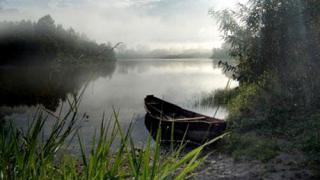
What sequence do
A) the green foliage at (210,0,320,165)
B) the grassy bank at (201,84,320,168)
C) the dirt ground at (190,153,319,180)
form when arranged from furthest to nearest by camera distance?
the green foliage at (210,0,320,165)
the grassy bank at (201,84,320,168)
the dirt ground at (190,153,319,180)

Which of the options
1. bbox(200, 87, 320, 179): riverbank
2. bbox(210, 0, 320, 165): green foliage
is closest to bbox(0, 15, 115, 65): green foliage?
bbox(210, 0, 320, 165): green foliage

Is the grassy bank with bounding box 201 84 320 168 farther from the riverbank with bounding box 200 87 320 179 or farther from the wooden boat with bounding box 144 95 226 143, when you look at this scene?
the wooden boat with bounding box 144 95 226 143

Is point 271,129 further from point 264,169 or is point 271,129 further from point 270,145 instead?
point 264,169

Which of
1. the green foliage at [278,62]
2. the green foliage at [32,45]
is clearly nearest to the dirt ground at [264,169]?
the green foliage at [278,62]

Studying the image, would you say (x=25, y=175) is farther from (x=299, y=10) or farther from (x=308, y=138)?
(x=299, y=10)

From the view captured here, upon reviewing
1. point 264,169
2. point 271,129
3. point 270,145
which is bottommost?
point 264,169

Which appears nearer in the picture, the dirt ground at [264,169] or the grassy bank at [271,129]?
the dirt ground at [264,169]

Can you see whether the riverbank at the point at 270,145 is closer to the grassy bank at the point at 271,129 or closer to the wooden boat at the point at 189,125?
the grassy bank at the point at 271,129

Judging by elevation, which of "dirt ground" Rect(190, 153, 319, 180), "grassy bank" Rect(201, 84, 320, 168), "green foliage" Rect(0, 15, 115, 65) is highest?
"green foliage" Rect(0, 15, 115, 65)

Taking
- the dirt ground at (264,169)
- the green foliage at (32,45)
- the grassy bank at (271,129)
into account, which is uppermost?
the green foliage at (32,45)

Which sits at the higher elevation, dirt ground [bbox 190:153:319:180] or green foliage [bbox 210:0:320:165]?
green foliage [bbox 210:0:320:165]

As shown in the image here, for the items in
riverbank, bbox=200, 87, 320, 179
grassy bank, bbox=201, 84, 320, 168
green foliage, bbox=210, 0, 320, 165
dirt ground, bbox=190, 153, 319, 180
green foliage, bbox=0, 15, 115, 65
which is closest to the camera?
dirt ground, bbox=190, 153, 319, 180

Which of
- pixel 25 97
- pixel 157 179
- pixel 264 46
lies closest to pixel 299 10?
pixel 264 46

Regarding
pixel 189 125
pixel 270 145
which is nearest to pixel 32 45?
pixel 189 125
